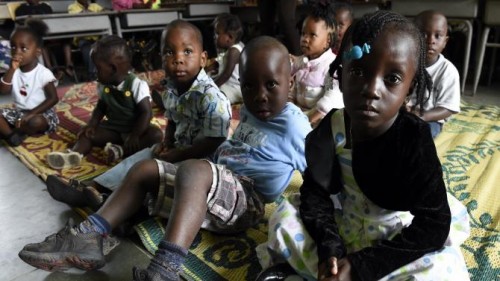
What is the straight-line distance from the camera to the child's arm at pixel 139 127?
5.81 feet

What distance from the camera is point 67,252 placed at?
943 millimetres

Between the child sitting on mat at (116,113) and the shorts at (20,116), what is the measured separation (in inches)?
17.4

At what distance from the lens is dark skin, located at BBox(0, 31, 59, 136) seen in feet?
6.81

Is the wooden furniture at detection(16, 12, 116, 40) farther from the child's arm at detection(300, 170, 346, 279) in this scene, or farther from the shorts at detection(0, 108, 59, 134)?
the child's arm at detection(300, 170, 346, 279)

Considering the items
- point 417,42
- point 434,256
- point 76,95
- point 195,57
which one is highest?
point 417,42

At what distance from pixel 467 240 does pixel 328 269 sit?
577mm

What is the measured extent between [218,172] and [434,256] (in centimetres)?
53

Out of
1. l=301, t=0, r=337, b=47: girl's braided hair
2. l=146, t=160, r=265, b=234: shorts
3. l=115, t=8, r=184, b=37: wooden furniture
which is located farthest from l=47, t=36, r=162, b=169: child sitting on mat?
l=115, t=8, r=184, b=37: wooden furniture

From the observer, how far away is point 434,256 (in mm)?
741

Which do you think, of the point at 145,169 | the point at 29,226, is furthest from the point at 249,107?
the point at 29,226

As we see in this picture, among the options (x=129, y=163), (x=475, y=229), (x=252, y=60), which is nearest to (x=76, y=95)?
(x=129, y=163)

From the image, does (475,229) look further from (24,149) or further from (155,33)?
(155,33)

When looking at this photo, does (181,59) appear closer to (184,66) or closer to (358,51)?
(184,66)

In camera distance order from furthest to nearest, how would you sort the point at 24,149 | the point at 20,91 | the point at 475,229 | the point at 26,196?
1. the point at 20,91
2. the point at 24,149
3. the point at 26,196
4. the point at 475,229
